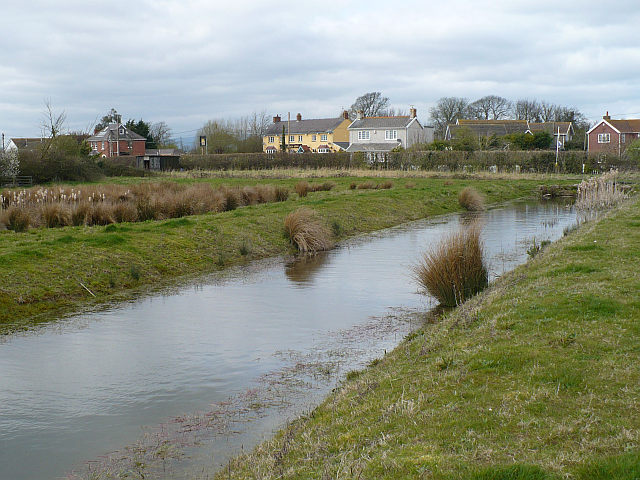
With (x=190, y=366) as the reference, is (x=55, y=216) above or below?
above

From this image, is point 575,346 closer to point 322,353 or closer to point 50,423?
point 322,353

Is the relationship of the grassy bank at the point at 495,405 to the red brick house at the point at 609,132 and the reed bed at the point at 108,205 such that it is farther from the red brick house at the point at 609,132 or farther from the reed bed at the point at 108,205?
the red brick house at the point at 609,132

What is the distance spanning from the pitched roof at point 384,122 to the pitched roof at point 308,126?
14.2 metres

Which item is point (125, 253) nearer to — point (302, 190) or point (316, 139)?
point (302, 190)

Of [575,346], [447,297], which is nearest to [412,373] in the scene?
[575,346]

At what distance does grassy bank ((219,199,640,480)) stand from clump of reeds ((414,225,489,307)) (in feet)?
9.00

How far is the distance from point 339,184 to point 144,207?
19663 mm

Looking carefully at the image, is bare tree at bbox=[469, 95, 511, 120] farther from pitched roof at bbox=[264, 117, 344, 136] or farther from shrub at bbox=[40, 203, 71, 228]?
shrub at bbox=[40, 203, 71, 228]

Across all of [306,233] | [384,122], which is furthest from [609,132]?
[306,233]

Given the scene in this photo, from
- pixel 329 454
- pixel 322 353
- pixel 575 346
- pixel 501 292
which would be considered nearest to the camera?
pixel 329 454

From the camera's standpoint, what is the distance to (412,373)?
7129 mm

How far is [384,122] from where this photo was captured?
88.2 m

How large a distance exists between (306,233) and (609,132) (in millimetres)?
75232

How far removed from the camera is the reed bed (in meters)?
19.8
